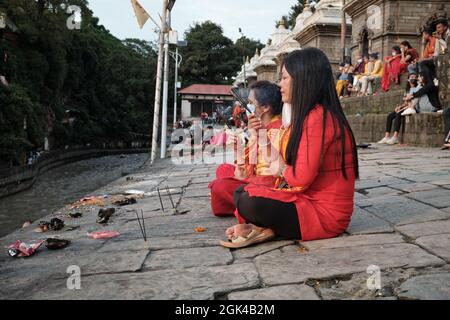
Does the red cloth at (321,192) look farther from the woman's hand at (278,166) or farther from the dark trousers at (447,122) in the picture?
the dark trousers at (447,122)

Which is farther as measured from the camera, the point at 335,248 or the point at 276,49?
the point at 276,49

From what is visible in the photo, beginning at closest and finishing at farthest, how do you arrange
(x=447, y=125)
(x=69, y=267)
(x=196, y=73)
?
(x=69, y=267)
(x=447, y=125)
(x=196, y=73)

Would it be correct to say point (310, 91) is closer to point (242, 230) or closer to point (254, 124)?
point (254, 124)

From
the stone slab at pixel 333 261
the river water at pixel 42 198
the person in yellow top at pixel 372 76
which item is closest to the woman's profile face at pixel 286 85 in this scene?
the stone slab at pixel 333 261

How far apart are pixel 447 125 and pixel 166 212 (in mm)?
5872

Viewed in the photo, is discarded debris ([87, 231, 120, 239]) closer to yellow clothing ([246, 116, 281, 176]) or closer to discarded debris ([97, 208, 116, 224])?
discarded debris ([97, 208, 116, 224])

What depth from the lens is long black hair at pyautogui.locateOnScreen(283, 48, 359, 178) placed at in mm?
2676

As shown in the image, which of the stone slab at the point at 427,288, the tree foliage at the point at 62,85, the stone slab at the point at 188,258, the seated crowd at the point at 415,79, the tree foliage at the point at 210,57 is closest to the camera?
the stone slab at the point at 427,288

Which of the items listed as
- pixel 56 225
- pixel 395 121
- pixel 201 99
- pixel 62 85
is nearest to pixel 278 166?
pixel 56 225

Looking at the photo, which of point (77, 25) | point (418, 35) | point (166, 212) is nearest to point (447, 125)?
point (166, 212)

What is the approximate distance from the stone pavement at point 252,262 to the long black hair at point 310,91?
63 cm

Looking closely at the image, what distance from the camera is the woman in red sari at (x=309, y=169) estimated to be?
8.77 ft

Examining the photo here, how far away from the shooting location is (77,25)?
2411cm
